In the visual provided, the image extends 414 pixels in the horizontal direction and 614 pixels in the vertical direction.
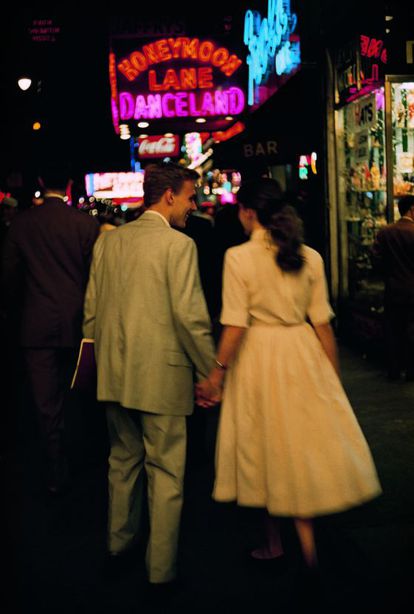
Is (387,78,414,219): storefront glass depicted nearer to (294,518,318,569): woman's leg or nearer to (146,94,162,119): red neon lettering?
(146,94,162,119): red neon lettering

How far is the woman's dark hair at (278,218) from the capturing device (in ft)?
14.6

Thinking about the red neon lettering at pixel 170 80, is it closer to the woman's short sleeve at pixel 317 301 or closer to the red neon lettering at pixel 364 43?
the red neon lettering at pixel 364 43

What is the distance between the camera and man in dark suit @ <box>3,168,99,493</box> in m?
6.04

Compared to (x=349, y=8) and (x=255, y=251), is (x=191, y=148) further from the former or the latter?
(x=255, y=251)

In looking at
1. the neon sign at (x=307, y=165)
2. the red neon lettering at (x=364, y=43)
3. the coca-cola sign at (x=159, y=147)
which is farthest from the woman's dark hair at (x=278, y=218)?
the coca-cola sign at (x=159, y=147)

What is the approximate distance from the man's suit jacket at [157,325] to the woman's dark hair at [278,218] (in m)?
0.41

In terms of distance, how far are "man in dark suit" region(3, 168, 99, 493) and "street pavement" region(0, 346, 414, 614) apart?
0.68 m

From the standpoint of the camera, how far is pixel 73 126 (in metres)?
71.8

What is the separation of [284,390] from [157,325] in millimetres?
718

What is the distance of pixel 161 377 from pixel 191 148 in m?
29.8

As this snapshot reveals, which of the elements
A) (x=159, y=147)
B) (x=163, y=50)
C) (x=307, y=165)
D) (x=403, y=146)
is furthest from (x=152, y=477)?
(x=159, y=147)

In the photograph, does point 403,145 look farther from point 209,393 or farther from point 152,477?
point 152,477

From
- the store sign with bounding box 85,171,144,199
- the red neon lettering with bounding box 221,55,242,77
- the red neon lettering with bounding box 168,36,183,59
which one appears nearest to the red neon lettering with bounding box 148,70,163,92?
the red neon lettering with bounding box 168,36,183,59

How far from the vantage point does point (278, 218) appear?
4527 millimetres
